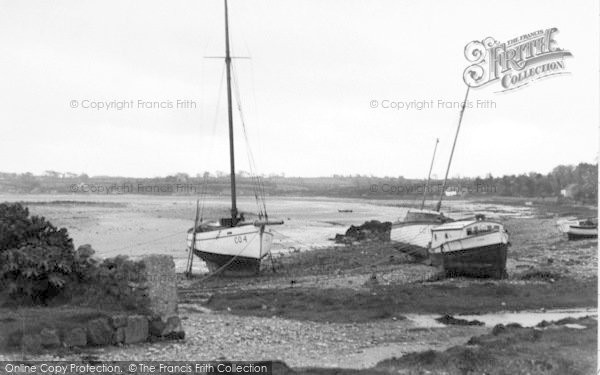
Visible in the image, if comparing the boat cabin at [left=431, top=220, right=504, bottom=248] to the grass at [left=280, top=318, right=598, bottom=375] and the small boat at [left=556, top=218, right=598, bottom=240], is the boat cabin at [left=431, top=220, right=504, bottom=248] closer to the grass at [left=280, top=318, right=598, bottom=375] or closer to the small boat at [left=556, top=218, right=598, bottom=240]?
the grass at [left=280, top=318, right=598, bottom=375]

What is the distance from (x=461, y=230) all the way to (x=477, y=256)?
1623 millimetres

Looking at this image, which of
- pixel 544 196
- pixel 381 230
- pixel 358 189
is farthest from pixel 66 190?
pixel 381 230

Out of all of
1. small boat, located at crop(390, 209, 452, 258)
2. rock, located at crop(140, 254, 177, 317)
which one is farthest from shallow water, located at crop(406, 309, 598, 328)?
small boat, located at crop(390, 209, 452, 258)

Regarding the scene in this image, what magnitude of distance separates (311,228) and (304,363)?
179 ft

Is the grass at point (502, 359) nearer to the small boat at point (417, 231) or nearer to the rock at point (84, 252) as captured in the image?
the rock at point (84, 252)

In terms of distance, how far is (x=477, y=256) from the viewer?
2720 centimetres

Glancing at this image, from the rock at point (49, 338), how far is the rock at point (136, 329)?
1.38 meters

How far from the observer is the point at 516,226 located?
60.8 m

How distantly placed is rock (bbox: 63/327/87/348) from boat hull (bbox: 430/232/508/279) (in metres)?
18.6

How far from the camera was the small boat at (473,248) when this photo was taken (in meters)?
26.7

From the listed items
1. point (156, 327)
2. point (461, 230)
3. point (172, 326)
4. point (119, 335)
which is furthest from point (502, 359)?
point (461, 230)

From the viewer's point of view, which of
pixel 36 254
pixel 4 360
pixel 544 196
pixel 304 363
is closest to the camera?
pixel 4 360

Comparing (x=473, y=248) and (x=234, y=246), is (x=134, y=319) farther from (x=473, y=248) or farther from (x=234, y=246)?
(x=234, y=246)

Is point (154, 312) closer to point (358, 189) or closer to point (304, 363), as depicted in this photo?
point (304, 363)
